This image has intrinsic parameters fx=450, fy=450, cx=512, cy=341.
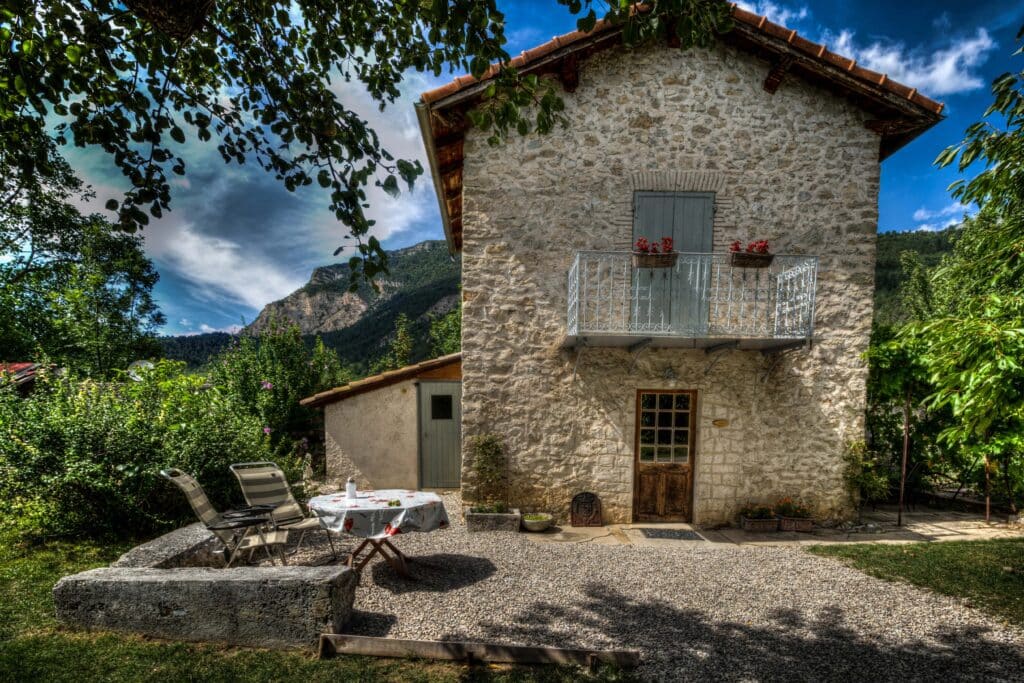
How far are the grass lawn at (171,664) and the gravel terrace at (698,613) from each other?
552mm

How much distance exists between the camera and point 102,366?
1666 cm

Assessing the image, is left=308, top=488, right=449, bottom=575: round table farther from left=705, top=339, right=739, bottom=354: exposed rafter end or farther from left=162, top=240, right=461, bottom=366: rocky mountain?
left=162, top=240, right=461, bottom=366: rocky mountain

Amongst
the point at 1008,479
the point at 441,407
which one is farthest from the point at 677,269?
the point at 1008,479

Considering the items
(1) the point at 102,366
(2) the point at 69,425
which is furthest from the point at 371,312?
(2) the point at 69,425

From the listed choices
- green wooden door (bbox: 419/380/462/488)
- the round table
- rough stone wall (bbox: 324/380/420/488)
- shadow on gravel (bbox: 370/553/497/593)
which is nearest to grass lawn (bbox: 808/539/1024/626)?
shadow on gravel (bbox: 370/553/497/593)

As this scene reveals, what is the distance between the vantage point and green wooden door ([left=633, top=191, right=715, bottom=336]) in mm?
5910

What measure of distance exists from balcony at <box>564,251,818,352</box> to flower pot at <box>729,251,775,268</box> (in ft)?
0.57

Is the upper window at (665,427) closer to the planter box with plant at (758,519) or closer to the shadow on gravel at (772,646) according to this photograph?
the planter box with plant at (758,519)

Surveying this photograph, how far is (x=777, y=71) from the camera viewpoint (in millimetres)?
6262

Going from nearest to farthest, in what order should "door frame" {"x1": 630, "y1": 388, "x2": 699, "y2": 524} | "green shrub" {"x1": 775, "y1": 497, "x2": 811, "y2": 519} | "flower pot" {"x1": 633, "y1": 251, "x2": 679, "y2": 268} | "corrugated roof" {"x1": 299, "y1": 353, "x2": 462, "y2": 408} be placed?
"flower pot" {"x1": 633, "y1": 251, "x2": 679, "y2": 268}
"green shrub" {"x1": 775, "y1": 497, "x2": 811, "y2": 519}
"door frame" {"x1": 630, "y1": 388, "x2": 699, "y2": 524}
"corrugated roof" {"x1": 299, "y1": 353, "x2": 462, "y2": 408}

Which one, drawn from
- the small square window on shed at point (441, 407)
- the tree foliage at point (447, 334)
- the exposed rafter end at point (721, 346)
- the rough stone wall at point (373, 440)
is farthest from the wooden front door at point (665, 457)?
the tree foliage at point (447, 334)

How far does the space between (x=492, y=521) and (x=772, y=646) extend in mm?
3516

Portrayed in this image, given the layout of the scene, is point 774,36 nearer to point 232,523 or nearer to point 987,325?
point 987,325

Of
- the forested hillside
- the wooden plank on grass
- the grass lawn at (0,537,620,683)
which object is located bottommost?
the grass lawn at (0,537,620,683)
